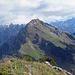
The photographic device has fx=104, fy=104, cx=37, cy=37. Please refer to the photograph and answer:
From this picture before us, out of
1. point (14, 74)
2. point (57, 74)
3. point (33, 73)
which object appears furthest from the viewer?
point (57, 74)

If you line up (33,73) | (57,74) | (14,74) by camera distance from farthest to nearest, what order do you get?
(57,74) → (33,73) → (14,74)

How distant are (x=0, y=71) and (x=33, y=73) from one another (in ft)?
25.1

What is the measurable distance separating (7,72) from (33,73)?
6.02 metres

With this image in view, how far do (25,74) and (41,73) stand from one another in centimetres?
420

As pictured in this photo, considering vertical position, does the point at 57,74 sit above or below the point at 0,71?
below

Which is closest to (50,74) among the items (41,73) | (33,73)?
(41,73)

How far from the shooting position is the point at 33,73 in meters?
24.8

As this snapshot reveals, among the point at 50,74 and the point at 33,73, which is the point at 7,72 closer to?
the point at 33,73

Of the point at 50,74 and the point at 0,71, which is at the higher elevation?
the point at 0,71

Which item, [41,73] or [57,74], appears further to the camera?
[57,74]

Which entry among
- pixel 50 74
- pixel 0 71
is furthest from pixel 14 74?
pixel 50 74

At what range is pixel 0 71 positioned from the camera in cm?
2378

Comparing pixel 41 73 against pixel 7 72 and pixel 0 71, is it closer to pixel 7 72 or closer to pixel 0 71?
pixel 7 72

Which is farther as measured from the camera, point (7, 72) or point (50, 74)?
point (50, 74)
